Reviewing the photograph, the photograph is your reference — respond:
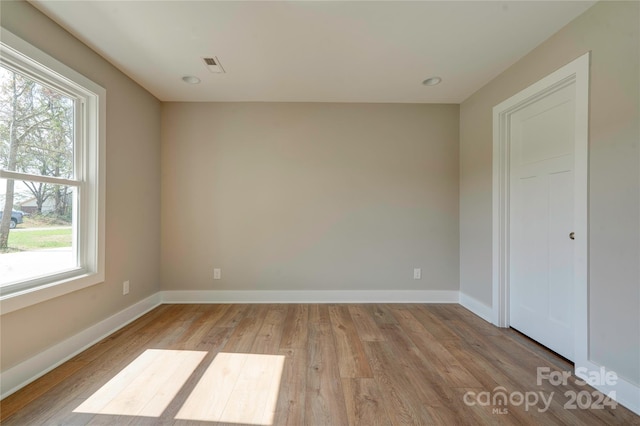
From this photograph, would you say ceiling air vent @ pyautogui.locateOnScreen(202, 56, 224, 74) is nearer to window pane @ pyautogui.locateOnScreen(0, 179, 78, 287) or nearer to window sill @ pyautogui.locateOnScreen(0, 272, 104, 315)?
window pane @ pyautogui.locateOnScreen(0, 179, 78, 287)

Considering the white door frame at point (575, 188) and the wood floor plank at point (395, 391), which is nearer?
the wood floor plank at point (395, 391)

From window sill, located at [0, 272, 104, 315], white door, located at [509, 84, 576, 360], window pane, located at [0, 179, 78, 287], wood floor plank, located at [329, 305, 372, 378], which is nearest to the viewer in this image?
window sill, located at [0, 272, 104, 315]

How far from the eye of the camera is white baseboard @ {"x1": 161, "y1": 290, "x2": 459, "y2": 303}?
3150 millimetres

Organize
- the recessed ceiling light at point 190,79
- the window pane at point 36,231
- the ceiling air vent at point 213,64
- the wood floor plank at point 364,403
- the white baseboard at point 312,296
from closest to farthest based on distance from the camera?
1. the wood floor plank at point 364,403
2. the window pane at point 36,231
3. the ceiling air vent at point 213,64
4. the recessed ceiling light at point 190,79
5. the white baseboard at point 312,296

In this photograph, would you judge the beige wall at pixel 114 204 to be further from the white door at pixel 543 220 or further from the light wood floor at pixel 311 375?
the white door at pixel 543 220

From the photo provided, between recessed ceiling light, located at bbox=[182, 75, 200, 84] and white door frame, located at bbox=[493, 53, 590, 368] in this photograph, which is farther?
recessed ceiling light, located at bbox=[182, 75, 200, 84]

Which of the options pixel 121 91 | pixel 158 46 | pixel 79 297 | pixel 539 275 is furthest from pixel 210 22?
pixel 539 275

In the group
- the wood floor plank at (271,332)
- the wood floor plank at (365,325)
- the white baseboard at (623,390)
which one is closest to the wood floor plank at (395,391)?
the wood floor plank at (365,325)

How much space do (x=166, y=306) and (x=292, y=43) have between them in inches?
123

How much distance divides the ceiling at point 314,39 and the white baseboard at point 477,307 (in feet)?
7.88

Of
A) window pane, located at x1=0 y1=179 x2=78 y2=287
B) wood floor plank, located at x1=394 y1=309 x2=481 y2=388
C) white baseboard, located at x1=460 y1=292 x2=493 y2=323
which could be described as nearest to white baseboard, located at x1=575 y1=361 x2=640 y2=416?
wood floor plank, located at x1=394 y1=309 x2=481 y2=388

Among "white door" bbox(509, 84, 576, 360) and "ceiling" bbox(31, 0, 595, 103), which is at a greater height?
"ceiling" bbox(31, 0, 595, 103)

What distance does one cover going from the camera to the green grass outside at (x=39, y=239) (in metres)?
1.69

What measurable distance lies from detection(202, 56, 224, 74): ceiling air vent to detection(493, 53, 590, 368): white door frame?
2.75 meters
